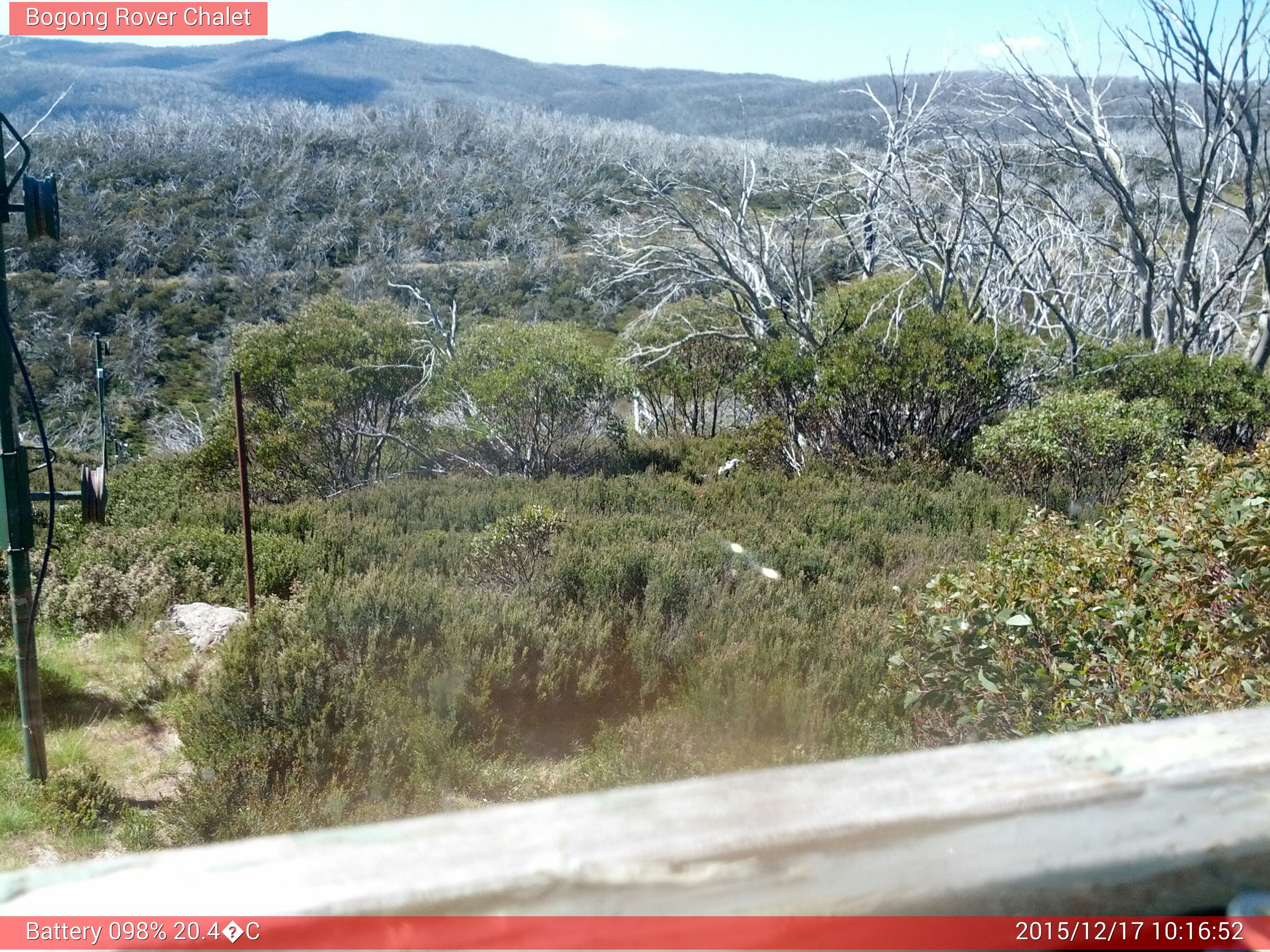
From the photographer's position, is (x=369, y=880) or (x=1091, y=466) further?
(x=1091, y=466)

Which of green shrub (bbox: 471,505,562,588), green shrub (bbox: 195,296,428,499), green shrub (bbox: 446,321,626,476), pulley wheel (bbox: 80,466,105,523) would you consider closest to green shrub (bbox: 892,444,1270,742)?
green shrub (bbox: 471,505,562,588)

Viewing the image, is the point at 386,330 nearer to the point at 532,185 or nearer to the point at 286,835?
the point at 286,835

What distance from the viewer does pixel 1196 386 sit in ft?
31.1

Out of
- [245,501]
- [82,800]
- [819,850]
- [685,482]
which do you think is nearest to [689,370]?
[685,482]

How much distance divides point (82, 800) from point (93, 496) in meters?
1.15

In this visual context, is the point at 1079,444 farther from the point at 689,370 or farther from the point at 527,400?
the point at 689,370

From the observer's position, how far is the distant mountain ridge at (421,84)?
25.2m

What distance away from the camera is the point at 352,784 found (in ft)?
12.1

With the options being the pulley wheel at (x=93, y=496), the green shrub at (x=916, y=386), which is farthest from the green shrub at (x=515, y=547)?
the green shrub at (x=916, y=386)

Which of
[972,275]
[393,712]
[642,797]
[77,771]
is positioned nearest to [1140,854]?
[642,797]

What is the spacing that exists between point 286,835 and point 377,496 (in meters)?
8.08

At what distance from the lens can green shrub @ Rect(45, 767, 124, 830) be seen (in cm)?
359

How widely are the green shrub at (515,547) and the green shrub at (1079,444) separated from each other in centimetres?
424

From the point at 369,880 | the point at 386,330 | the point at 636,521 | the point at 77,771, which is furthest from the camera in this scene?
the point at 386,330
